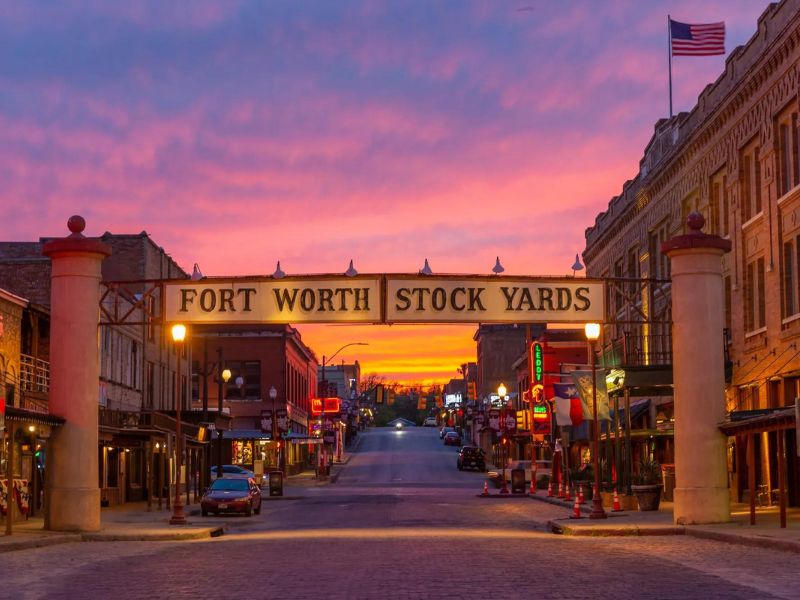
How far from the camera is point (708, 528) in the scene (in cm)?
2802

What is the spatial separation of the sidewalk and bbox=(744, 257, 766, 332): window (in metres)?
5.55

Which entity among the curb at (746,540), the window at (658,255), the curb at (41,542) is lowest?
the curb at (41,542)

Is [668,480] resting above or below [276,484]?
above

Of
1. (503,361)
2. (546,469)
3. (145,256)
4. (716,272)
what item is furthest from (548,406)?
(503,361)

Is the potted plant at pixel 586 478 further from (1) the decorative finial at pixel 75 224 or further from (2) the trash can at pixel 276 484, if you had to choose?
(1) the decorative finial at pixel 75 224

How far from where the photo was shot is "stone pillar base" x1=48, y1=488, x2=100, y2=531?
29781 mm

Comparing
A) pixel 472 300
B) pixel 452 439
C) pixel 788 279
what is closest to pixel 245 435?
pixel 452 439

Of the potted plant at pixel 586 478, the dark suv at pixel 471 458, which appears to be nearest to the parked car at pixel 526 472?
the potted plant at pixel 586 478

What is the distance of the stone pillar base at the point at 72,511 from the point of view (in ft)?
97.7

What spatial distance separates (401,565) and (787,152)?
67.1 ft

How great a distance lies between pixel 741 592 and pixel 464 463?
76053 millimetres

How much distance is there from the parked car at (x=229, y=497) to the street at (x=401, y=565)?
3.28 metres

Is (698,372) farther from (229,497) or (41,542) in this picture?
(229,497)

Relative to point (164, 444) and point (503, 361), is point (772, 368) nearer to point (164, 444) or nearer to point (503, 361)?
point (164, 444)
